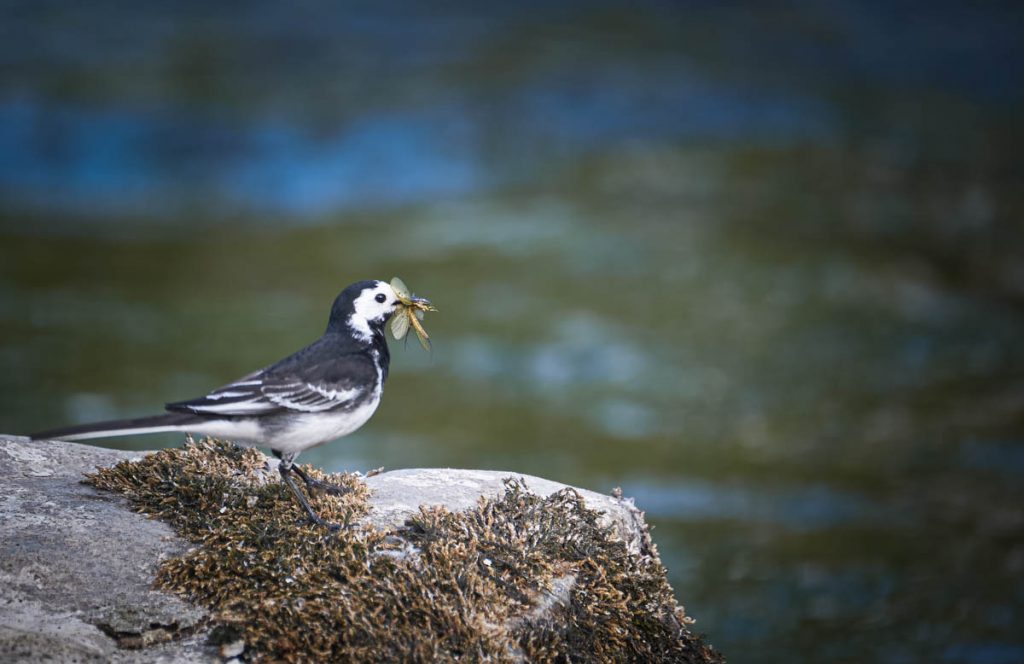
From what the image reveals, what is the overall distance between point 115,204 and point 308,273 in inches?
349

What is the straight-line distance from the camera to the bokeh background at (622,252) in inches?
751

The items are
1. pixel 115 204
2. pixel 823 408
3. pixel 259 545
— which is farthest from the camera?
pixel 115 204

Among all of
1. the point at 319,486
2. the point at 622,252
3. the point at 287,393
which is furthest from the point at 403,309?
the point at 622,252

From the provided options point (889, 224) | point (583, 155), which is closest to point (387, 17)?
point (583, 155)

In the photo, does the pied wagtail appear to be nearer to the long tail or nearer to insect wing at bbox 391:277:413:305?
the long tail

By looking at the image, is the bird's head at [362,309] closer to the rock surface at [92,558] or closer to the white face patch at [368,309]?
the white face patch at [368,309]

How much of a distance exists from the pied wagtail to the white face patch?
3 centimetres

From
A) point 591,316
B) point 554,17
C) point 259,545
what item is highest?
point 554,17

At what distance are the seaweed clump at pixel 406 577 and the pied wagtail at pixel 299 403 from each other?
357mm

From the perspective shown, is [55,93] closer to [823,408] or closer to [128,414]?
[128,414]

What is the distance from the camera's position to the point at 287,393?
25.8 feet

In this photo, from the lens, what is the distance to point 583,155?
37.1 meters

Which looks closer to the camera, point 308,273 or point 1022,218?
point 308,273

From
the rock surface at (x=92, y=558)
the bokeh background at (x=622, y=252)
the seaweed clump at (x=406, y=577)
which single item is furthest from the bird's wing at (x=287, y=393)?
the bokeh background at (x=622, y=252)
